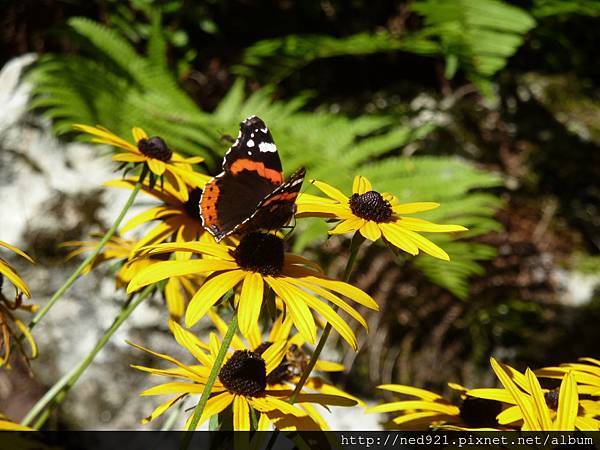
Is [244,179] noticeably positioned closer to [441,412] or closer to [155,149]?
[155,149]

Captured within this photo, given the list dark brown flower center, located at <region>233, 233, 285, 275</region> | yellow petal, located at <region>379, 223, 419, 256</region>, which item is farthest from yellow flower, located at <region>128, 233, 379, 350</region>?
yellow petal, located at <region>379, 223, 419, 256</region>

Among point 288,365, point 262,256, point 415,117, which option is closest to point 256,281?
point 262,256

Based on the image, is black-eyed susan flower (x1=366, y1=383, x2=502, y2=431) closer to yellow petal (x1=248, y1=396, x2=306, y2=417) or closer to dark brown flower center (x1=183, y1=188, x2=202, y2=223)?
yellow petal (x1=248, y1=396, x2=306, y2=417)

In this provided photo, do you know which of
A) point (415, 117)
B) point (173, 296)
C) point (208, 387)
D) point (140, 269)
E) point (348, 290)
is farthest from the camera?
point (415, 117)

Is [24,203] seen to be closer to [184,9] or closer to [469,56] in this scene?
[184,9]

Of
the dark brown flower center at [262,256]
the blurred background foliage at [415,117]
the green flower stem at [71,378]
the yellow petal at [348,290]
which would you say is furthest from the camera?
the blurred background foliage at [415,117]

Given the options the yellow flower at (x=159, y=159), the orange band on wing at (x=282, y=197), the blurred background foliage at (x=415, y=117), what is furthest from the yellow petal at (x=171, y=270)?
the blurred background foliage at (x=415, y=117)

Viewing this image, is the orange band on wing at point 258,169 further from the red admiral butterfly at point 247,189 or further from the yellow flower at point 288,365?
the yellow flower at point 288,365
